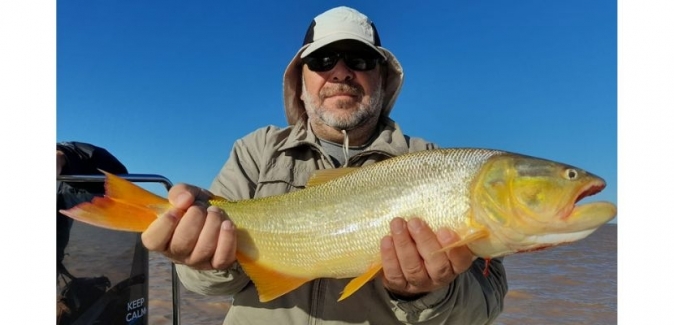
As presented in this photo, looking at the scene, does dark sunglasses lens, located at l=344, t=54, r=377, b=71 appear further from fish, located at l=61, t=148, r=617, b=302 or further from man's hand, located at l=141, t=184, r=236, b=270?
man's hand, located at l=141, t=184, r=236, b=270

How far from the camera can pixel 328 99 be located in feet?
12.3

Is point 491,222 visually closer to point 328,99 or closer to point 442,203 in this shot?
point 442,203

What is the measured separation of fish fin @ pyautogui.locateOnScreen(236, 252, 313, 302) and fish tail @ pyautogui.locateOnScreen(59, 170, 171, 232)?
0.53 meters

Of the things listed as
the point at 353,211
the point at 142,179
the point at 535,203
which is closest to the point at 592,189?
the point at 535,203

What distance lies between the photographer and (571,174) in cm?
246

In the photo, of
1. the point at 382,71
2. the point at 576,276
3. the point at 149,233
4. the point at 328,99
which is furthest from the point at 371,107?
the point at 576,276

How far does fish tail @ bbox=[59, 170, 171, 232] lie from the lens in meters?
2.46

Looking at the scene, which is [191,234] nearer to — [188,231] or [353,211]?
[188,231]

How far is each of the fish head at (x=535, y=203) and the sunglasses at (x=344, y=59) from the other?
1650 millimetres

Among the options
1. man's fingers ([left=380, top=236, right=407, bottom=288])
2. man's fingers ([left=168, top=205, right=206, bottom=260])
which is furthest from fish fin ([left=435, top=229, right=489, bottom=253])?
man's fingers ([left=168, top=205, right=206, bottom=260])

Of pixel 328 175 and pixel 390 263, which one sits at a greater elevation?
pixel 328 175

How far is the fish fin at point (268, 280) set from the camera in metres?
2.68

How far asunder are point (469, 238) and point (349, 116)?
5.12 ft

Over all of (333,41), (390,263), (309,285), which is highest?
(333,41)
